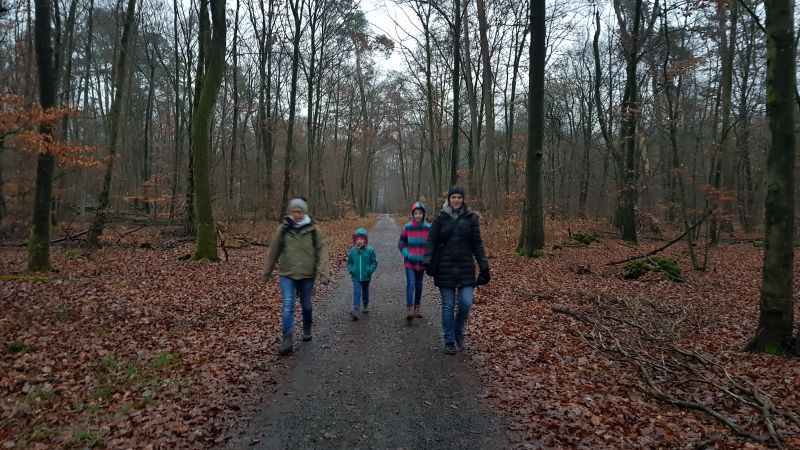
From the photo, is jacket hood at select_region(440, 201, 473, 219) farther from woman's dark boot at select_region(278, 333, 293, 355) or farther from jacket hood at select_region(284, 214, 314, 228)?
woman's dark boot at select_region(278, 333, 293, 355)

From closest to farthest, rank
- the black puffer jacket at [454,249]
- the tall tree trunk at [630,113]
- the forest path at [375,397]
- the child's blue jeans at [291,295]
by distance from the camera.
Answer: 1. the forest path at [375,397]
2. the black puffer jacket at [454,249]
3. the child's blue jeans at [291,295]
4. the tall tree trunk at [630,113]

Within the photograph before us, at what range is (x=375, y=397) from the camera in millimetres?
4727

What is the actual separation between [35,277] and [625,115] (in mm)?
18631

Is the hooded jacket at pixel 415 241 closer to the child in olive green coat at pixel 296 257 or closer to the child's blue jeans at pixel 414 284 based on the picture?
the child's blue jeans at pixel 414 284

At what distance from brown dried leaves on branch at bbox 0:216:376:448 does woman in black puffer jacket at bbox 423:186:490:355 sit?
232 centimetres

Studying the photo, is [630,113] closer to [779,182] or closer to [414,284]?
[779,182]

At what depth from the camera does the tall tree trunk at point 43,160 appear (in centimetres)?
→ 996

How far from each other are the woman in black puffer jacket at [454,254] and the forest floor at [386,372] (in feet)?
2.65

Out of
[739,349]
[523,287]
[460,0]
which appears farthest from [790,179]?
[460,0]

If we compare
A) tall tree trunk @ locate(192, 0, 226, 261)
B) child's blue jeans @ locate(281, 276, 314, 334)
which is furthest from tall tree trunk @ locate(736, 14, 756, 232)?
child's blue jeans @ locate(281, 276, 314, 334)

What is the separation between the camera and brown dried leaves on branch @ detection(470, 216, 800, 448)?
159 inches

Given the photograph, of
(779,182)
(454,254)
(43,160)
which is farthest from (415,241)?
(43,160)

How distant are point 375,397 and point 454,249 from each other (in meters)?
2.18

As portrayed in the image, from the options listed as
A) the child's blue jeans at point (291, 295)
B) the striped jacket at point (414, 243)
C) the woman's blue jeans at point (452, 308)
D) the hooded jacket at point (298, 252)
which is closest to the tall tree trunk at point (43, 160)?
the hooded jacket at point (298, 252)
